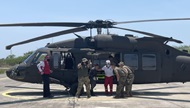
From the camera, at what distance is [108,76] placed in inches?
600

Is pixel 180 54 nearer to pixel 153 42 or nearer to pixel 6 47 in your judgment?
pixel 153 42

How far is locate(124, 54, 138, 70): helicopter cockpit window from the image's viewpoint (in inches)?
627

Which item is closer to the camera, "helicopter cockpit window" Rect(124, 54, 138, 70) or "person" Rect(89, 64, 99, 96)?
"person" Rect(89, 64, 99, 96)

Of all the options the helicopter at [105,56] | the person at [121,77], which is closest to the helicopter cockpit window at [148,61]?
the helicopter at [105,56]

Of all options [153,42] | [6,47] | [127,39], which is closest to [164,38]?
[153,42]

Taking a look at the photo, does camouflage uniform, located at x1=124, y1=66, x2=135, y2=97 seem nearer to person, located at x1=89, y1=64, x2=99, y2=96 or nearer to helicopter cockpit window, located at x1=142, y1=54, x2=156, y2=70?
helicopter cockpit window, located at x1=142, y1=54, x2=156, y2=70

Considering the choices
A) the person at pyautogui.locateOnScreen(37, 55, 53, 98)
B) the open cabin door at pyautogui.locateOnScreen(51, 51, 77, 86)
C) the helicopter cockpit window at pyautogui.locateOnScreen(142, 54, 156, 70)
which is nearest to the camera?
the person at pyautogui.locateOnScreen(37, 55, 53, 98)

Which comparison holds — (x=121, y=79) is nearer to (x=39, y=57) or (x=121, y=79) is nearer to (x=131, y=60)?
(x=131, y=60)

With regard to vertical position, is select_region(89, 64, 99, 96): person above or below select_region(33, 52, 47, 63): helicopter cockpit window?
below

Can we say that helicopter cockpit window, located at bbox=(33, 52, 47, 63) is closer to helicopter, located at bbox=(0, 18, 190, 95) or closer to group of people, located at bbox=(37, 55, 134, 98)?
helicopter, located at bbox=(0, 18, 190, 95)

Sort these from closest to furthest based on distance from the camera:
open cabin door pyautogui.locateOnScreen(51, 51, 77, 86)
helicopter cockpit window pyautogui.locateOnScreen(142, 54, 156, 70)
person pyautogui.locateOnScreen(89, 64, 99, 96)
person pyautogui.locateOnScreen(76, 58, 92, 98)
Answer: person pyautogui.locateOnScreen(76, 58, 92, 98) → person pyautogui.locateOnScreen(89, 64, 99, 96) → open cabin door pyautogui.locateOnScreen(51, 51, 77, 86) → helicopter cockpit window pyautogui.locateOnScreen(142, 54, 156, 70)

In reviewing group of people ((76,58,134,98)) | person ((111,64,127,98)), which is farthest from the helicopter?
person ((111,64,127,98))

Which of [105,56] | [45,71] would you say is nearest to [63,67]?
[45,71]

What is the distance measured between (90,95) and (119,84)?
140 cm
